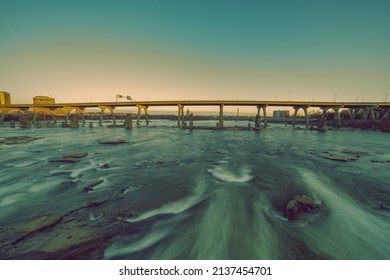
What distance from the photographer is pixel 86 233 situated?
5.21m

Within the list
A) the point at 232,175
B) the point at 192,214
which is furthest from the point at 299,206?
the point at 232,175

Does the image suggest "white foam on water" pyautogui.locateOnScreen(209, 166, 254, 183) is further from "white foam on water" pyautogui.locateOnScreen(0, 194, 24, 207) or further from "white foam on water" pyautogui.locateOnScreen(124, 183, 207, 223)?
"white foam on water" pyautogui.locateOnScreen(0, 194, 24, 207)

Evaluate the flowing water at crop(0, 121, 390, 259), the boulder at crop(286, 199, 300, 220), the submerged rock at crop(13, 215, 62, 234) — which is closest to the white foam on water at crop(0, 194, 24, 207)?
the flowing water at crop(0, 121, 390, 259)

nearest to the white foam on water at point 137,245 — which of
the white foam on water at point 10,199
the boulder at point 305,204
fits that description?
the boulder at point 305,204

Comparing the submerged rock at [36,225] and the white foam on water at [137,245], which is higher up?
the submerged rock at [36,225]

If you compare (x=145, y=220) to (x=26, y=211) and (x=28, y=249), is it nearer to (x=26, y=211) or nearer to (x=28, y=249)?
(x=28, y=249)

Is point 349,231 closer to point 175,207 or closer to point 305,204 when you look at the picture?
point 305,204

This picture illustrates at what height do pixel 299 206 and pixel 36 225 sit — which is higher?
pixel 36 225

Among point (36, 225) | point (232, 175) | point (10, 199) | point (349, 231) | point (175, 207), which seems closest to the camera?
point (36, 225)

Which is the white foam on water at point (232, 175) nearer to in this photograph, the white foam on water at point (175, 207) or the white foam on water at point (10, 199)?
the white foam on water at point (175, 207)

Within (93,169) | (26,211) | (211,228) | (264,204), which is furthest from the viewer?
(93,169)

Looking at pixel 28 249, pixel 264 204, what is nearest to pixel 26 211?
pixel 28 249

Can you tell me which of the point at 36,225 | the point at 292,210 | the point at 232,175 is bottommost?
the point at 232,175

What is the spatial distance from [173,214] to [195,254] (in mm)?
2265
